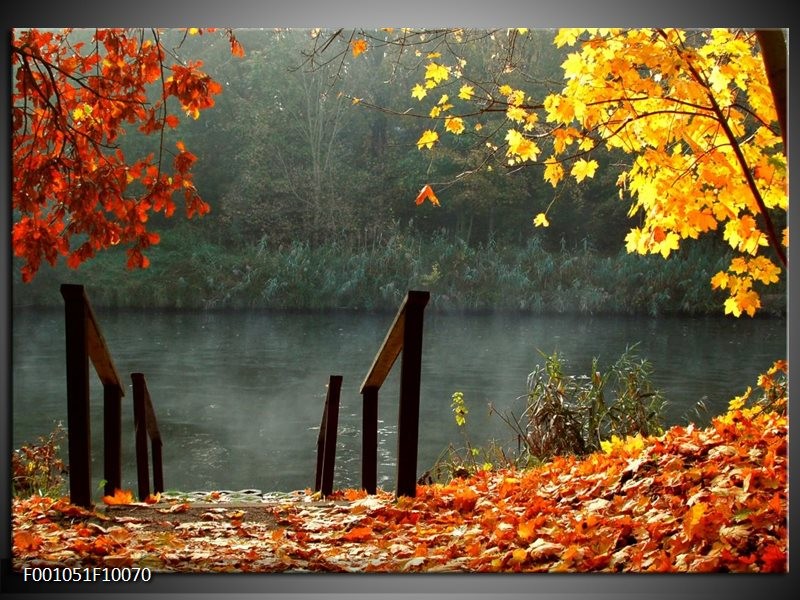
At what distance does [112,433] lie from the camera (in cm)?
389

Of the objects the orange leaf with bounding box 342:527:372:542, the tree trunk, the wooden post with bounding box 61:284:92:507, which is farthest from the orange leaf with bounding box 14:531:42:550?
the tree trunk

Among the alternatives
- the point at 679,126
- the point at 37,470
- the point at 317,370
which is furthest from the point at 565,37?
the point at 317,370

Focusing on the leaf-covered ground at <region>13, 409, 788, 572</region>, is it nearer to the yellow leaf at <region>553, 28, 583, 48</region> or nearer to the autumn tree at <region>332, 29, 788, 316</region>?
the autumn tree at <region>332, 29, 788, 316</region>

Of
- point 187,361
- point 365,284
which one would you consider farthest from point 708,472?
point 187,361

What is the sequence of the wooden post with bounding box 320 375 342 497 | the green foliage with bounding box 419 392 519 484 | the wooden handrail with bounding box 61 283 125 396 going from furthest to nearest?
the green foliage with bounding box 419 392 519 484, the wooden post with bounding box 320 375 342 497, the wooden handrail with bounding box 61 283 125 396

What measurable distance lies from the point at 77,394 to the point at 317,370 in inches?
143

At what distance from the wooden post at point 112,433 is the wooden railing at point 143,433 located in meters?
0.50

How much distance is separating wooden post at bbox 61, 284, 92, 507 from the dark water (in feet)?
8.15

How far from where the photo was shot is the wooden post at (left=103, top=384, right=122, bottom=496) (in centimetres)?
383

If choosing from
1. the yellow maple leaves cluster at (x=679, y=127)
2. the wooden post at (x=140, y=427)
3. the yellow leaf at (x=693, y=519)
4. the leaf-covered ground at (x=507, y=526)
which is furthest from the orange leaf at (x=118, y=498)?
the yellow leaf at (x=693, y=519)

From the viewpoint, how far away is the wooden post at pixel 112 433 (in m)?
3.83

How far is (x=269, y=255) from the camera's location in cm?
584

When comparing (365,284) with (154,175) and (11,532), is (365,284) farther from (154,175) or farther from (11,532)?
(11,532)

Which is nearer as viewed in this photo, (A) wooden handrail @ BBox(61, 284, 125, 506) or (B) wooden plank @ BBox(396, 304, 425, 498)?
(A) wooden handrail @ BBox(61, 284, 125, 506)
